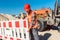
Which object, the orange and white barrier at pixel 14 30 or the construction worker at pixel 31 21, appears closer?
the construction worker at pixel 31 21

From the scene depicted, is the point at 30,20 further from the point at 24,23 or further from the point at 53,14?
the point at 53,14

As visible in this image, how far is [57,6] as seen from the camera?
15562 millimetres

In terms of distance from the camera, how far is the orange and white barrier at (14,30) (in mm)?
9708

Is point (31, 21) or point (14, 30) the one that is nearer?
point (31, 21)

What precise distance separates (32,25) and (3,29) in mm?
3195

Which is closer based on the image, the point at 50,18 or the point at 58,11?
the point at 58,11

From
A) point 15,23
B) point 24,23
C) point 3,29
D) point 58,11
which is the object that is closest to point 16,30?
point 15,23

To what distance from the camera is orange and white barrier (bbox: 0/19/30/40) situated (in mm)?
9708

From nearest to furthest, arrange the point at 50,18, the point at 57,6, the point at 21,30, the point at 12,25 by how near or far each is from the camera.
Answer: the point at 21,30 → the point at 12,25 → the point at 57,6 → the point at 50,18

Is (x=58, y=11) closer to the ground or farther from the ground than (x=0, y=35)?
farther from the ground

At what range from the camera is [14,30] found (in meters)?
10.6

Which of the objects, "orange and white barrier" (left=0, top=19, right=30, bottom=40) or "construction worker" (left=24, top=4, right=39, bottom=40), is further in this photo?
"orange and white barrier" (left=0, top=19, right=30, bottom=40)

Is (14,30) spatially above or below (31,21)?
below

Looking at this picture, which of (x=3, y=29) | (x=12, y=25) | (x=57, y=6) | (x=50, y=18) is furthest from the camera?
(x=50, y=18)
